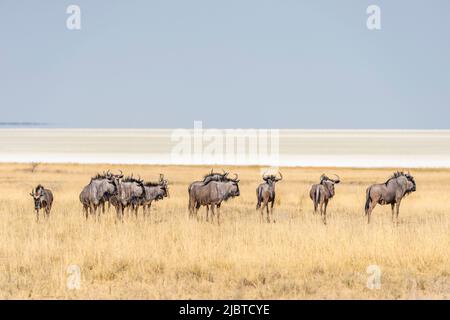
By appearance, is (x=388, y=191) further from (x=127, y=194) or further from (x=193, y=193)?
(x=127, y=194)

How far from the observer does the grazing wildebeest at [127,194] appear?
70.5ft

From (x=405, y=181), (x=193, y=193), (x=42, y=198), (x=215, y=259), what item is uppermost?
(x=405, y=181)

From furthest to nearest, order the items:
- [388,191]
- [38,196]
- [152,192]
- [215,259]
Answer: [152,192] < [388,191] < [38,196] < [215,259]

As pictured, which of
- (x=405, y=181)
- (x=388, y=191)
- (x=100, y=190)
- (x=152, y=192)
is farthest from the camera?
(x=152, y=192)

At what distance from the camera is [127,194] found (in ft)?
71.8

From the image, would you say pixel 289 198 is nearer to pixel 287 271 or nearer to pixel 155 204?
pixel 155 204

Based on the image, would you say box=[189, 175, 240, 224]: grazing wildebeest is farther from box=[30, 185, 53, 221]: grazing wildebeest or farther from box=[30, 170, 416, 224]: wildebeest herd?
box=[30, 185, 53, 221]: grazing wildebeest

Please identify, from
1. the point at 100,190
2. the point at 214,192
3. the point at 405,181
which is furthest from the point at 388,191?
the point at 100,190

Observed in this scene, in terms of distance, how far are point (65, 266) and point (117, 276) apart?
124cm

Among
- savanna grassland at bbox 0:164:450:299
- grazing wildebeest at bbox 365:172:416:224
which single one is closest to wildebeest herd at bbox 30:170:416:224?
grazing wildebeest at bbox 365:172:416:224

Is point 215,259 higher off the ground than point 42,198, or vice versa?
point 42,198
